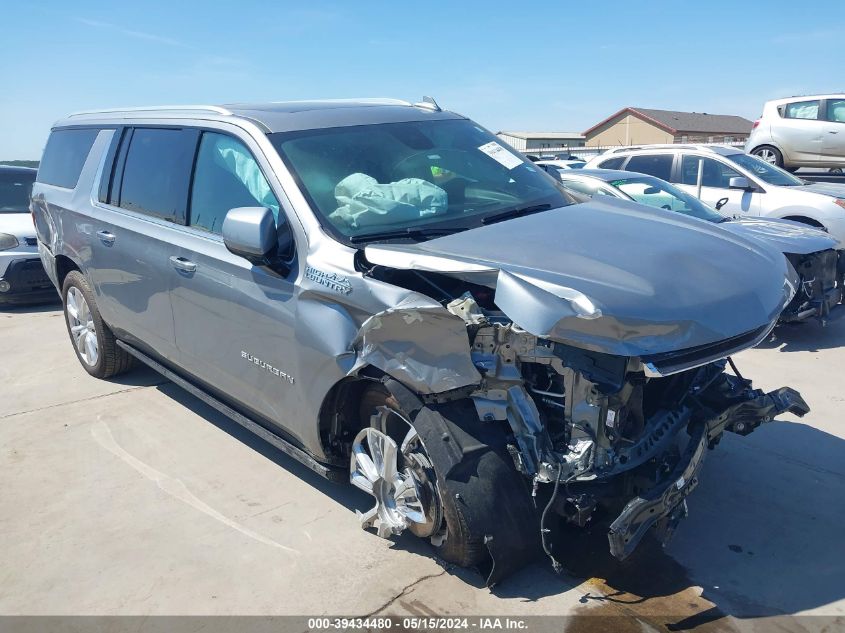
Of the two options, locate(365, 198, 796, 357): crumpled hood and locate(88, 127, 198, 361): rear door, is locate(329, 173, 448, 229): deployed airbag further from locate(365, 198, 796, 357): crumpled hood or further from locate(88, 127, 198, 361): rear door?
locate(88, 127, 198, 361): rear door

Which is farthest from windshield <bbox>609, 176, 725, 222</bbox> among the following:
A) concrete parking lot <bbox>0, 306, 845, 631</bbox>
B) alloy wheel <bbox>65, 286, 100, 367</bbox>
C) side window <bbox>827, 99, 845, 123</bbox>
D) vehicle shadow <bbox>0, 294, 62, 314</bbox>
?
side window <bbox>827, 99, 845, 123</bbox>

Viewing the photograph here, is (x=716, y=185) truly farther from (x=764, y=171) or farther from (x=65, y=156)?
(x=65, y=156)

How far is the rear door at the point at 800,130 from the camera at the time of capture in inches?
588

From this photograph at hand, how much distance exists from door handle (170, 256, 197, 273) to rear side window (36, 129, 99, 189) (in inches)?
76.6

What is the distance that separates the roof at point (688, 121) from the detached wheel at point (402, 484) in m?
49.5

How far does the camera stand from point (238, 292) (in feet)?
12.7

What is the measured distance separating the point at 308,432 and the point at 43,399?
3239mm

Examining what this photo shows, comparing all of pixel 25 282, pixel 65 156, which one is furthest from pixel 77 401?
pixel 25 282

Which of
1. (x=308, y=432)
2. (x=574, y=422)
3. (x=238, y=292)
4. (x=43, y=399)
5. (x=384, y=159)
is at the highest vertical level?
(x=384, y=159)

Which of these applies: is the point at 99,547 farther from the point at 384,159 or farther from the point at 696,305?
the point at 696,305

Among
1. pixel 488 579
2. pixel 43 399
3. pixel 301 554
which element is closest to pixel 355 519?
pixel 301 554

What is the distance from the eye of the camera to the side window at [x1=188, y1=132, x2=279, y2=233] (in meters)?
3.88

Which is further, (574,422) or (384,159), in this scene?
(384,159)

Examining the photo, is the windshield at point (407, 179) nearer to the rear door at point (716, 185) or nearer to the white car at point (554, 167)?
the white car at point (554, 167)
